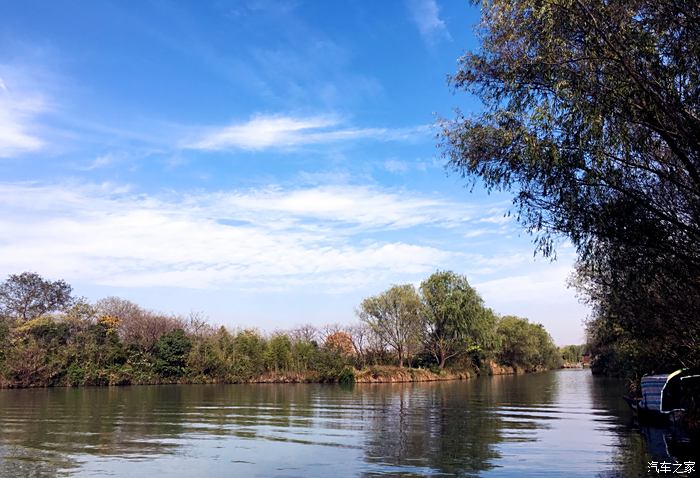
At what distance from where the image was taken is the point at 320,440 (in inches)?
693

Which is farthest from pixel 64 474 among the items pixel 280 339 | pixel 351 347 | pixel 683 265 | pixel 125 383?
pixel 351 347

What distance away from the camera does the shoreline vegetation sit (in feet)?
160

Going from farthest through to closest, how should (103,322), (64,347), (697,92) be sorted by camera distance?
(103,322), (64,347), (697,92)

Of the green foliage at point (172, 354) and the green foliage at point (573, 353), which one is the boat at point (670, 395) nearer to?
the green foliage at point (172, 354)

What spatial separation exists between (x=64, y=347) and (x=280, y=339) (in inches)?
790

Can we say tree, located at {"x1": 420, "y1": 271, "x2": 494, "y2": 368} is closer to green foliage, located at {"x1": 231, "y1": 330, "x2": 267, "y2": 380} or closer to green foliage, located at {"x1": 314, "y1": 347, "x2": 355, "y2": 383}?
green foliage, located at {"x1": 314, "y1": 347, "x2": 355, "y2": 383}

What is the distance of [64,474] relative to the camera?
1221 centimetres

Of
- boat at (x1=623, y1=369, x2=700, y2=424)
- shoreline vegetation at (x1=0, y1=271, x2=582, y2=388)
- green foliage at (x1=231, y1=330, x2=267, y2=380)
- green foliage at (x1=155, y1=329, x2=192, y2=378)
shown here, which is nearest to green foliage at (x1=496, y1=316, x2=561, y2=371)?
shoreline vegetation at (x1=0, y1=271, x2=582, y2=388)

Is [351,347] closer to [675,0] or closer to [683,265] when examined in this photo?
[683,265]

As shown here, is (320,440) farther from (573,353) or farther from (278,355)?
(573,353)

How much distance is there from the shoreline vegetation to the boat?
124ft

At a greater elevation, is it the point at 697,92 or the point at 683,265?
the point at 697,92
